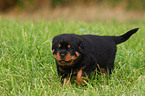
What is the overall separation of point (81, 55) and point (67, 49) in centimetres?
24

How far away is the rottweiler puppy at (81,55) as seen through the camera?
9.67ft

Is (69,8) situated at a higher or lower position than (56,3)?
lower

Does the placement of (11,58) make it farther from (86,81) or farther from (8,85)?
(86,81)

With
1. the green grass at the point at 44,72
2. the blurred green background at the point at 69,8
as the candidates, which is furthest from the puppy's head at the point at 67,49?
the blurred green background at the point at 69,8

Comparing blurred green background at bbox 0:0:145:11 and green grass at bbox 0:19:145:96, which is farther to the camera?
blurred green background at bbox 0:0:145:11

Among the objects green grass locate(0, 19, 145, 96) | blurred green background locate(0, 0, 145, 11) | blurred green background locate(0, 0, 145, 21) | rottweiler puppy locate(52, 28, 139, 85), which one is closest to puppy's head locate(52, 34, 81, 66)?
rottweiler puppy locate(52, 28, 139, 85)

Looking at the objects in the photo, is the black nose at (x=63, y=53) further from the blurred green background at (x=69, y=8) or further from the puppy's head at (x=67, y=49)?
the blurred green background at (x=69, y=8)

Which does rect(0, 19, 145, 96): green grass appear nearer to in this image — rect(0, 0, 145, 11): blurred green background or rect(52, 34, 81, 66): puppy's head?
rect(52, 34, 81, 66): puppy's head

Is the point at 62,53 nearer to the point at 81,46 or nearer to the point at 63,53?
the point at 63,53

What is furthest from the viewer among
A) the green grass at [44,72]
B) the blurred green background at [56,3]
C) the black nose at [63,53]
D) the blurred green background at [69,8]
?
the blurred green background at [56,3]

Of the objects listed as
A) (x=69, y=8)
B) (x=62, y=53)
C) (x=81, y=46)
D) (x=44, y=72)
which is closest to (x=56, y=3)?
(x=69, y=8)

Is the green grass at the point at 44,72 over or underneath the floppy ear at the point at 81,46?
underneath

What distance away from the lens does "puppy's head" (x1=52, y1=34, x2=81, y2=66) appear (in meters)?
2.89

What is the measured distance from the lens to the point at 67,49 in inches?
116
